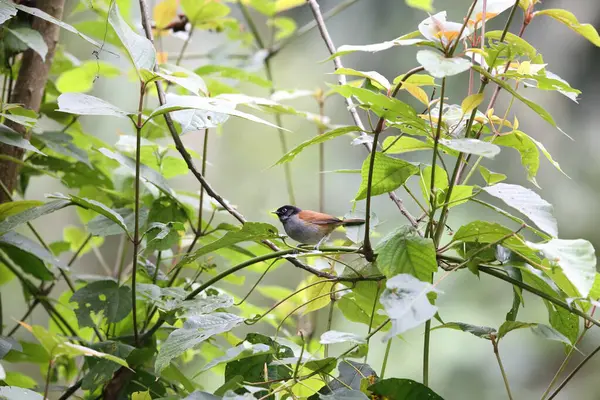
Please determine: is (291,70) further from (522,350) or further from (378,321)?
(378,321)

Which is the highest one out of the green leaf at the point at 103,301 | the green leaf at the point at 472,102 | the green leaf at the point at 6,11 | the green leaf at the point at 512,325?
the green leaf at the point at 6,11

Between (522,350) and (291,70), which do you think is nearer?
(522,350)

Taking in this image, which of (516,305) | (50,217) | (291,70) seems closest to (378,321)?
(516,305)

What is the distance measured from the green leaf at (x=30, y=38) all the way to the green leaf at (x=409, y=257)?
0.68 m

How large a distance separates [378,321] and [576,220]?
6.90 feet

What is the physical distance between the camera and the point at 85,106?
0.70m

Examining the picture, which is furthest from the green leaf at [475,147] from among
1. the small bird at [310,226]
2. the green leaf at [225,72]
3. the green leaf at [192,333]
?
the green leaf at [225,72]

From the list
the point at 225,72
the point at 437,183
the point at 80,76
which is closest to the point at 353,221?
the point at 437,183

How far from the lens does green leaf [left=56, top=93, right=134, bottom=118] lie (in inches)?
26.5

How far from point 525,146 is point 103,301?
691 mm

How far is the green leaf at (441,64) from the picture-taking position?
21.5 inches

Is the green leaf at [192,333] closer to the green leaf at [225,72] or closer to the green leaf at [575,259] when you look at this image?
the green leaf at [575,259]

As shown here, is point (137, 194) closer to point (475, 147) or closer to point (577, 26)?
point (475, 147)

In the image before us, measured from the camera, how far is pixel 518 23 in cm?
286
